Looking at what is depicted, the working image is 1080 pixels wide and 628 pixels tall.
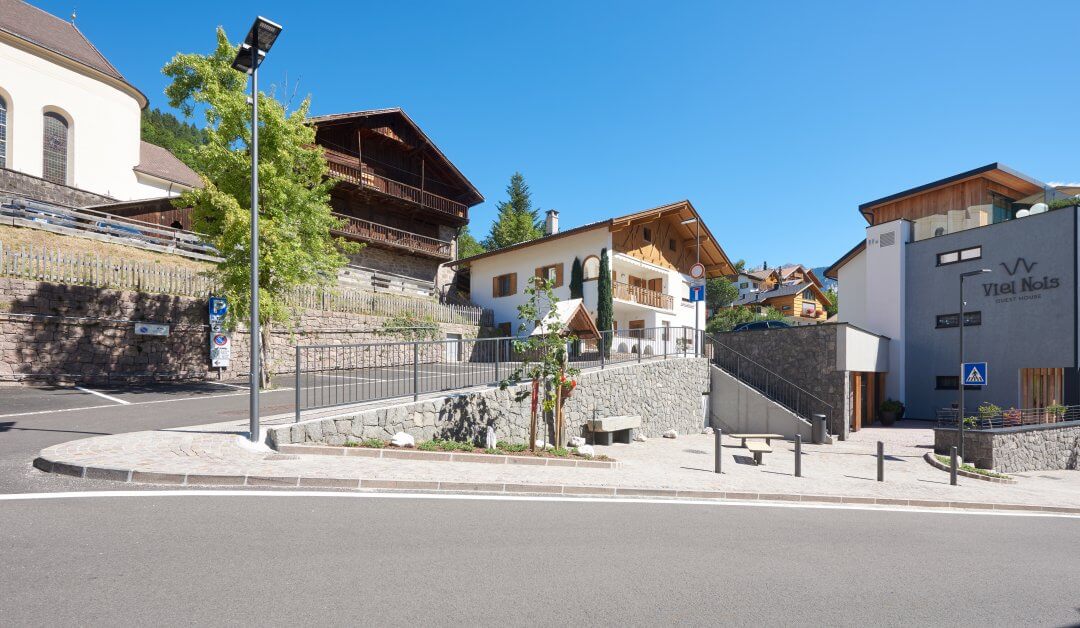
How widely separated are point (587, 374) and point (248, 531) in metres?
11.4

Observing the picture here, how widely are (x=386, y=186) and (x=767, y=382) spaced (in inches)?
995

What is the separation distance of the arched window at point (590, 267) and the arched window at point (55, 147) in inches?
1104

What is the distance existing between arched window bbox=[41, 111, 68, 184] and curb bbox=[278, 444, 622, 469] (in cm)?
3059

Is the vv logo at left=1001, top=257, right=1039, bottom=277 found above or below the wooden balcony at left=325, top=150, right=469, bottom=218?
below

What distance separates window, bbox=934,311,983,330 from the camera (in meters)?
21.5

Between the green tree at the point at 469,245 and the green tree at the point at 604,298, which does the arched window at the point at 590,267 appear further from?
the green tree at the point at 469,245

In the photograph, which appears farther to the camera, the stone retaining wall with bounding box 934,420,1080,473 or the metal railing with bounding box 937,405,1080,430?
the metal railing with bounding box 937,405,1080,430

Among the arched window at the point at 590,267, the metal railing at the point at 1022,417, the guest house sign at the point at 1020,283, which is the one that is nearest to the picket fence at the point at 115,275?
the arched window at the point at 590,267

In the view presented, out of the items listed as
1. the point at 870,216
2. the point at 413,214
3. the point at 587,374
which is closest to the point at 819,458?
the point at 587,374

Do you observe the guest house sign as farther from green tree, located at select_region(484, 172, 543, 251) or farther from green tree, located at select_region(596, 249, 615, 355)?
green tree, located at select_region(484, 172, 543, 251)

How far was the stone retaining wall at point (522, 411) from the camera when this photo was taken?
9.63 metres

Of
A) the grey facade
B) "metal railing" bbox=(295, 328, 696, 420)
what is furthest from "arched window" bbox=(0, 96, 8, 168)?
the grey facade

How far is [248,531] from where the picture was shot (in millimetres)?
5203

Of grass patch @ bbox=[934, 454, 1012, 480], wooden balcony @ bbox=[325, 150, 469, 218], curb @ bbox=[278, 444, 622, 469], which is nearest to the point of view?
curb @ bbox=[278, 444, 622, 469]
